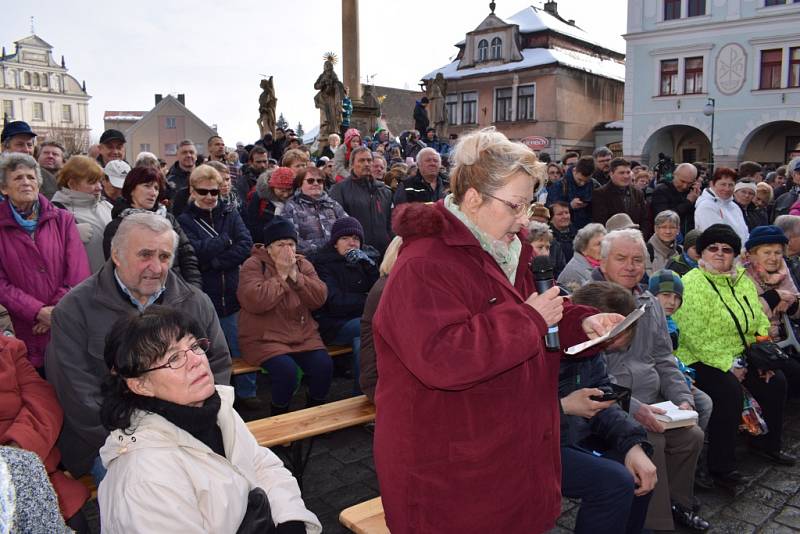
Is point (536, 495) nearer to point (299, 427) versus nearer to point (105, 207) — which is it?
point (299, 427)

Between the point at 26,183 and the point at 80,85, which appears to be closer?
the point at 26,183

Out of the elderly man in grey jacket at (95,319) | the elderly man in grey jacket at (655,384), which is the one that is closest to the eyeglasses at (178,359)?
the elderly man in grey jacket at (95,319)

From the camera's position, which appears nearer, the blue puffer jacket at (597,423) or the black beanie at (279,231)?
Result: the blue puffer jacket at (597,423)

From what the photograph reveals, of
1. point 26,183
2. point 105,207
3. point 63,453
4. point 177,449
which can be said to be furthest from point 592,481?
point 105,207

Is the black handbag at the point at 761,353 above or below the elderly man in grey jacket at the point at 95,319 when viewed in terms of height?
below

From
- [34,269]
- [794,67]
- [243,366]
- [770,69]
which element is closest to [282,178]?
[243,366]

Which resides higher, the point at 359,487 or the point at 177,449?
the point at 177,449

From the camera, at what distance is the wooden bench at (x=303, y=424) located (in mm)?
3807

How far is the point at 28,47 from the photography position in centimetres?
7756

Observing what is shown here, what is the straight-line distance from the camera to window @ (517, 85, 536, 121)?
123 feet

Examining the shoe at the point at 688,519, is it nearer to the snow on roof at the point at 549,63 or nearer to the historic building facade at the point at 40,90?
the snow on roof at the point at 549,63

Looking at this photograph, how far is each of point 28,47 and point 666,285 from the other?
90954 mm

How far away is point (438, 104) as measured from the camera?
2853cm

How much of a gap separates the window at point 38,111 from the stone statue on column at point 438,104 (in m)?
66.5
